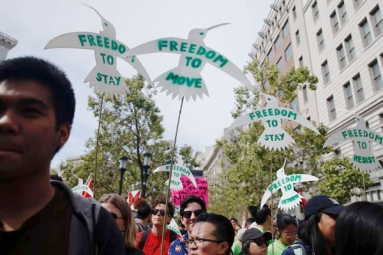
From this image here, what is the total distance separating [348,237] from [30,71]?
184 centimetres

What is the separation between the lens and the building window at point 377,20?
57.7 ft

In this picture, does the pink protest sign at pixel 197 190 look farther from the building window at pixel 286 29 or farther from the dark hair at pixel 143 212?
the building window at pixel 286 29

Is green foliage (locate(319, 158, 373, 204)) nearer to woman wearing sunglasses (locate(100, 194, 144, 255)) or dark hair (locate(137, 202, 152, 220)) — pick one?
dark hair (locate(137, 202, 152, 220))

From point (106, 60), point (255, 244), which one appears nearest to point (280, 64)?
point (255, 244)

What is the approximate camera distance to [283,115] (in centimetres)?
498

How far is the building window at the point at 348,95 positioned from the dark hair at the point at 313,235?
19306mm

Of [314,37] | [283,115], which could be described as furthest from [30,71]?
[314,37]

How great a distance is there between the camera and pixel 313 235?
271 cm

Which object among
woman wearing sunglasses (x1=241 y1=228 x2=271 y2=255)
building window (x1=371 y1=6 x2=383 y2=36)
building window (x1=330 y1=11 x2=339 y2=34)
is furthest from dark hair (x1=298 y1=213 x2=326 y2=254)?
building window (x1=330 y1=11 x2=339 y2=34)

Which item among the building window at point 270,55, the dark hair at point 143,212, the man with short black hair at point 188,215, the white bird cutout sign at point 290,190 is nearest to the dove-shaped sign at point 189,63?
the man with short black hair at point 188,215

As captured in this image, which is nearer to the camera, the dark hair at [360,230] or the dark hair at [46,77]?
the dark hair at [46,77]

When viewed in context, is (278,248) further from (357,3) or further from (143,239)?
(357,3)

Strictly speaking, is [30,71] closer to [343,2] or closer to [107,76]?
[107,76]

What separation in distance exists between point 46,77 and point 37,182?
1.31ft
